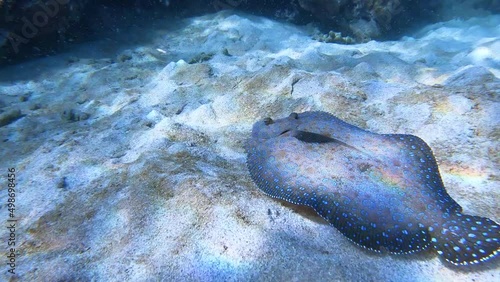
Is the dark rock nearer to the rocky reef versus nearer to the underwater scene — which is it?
the underwater scene

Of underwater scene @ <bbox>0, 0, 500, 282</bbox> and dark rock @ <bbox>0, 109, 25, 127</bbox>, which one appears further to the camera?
dark rock @ <bbox>0, 109, 25, 127</bbox>

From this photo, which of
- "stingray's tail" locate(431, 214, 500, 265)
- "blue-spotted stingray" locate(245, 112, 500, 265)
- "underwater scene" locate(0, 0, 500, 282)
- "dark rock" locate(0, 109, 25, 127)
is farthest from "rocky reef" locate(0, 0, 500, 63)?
"stingray's tail" locate(431, 214, 500, 265)

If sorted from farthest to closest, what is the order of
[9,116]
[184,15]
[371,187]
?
[184,15]
[9,116]
[371,187]

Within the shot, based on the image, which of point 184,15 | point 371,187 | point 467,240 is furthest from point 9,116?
point 467,240

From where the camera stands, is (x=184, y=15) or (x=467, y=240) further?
(x=184, y=15)

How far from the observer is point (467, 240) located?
234 cm

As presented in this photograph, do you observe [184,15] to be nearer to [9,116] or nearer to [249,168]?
[9,116]

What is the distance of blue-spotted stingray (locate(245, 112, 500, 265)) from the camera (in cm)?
241

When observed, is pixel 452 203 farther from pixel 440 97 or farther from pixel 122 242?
pixel 122 242

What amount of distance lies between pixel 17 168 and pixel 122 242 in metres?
2.97

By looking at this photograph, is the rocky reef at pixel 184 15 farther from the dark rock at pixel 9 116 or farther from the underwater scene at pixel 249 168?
the dark rock at pixel 9 116

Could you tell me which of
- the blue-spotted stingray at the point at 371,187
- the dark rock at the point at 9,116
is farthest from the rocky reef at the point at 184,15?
the blue-spotted stingray at the point at 371,187

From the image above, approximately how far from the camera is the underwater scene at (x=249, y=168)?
248 centimetres

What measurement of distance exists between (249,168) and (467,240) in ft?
7.10
